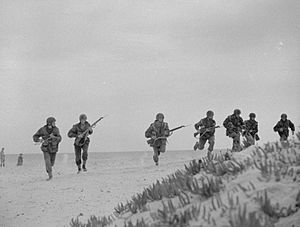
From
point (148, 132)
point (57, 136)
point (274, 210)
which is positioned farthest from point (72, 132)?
point (274, 210)

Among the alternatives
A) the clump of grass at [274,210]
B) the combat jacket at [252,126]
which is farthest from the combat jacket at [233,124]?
the clump of grass at [274,210]

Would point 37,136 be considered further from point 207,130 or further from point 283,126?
point 283,126

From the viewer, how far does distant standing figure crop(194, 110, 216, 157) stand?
17.2 meters

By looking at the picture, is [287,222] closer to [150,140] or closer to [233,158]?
[233,158]

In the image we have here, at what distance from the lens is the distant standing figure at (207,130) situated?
17203 millimetres

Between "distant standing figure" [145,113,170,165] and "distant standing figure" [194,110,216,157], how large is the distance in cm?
124

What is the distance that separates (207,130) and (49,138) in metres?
5.86

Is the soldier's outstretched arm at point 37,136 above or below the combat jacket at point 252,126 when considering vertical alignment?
below

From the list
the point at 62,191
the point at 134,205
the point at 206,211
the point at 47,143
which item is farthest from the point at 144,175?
the point at 206,211

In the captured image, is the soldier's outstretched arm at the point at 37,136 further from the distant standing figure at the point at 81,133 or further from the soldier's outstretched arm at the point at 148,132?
the soldier's outstretched arm at the point at 148,132

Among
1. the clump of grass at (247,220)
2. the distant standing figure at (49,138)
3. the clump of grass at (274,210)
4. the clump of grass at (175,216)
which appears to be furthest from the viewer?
the distant standing figure at (49,138)

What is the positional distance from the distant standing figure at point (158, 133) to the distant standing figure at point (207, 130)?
1.24 meters

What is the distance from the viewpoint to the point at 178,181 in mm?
4758

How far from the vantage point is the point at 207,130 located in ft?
56.2
